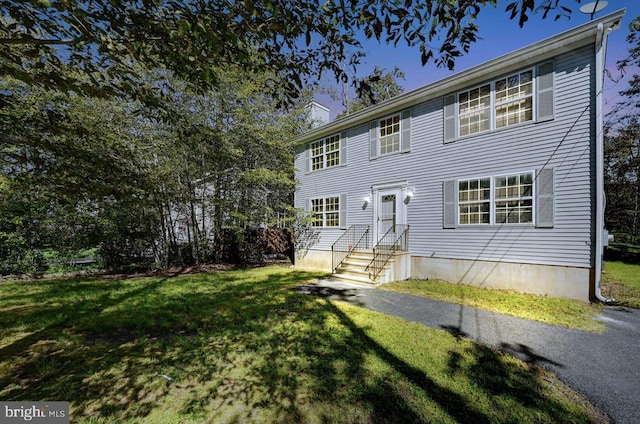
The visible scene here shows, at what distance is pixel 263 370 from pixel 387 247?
7.04 meters

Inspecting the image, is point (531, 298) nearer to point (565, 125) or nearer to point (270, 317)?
point (565, 125)

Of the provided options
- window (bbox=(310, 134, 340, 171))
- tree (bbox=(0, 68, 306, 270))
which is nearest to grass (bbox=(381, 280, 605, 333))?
window (bbox=(310, 134, 340, 171))

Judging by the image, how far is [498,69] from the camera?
743 cm

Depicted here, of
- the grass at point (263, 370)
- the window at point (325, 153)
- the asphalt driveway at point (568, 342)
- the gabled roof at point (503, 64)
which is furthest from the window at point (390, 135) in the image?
the grass at point (263, 370)

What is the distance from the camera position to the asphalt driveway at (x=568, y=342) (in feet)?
9.68

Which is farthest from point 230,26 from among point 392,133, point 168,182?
point 168,182

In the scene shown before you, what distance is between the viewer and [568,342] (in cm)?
412

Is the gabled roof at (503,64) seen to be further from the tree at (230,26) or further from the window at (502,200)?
the tree at (230,26)

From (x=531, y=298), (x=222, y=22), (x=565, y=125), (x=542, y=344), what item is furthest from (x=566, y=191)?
(x=222, y=22)

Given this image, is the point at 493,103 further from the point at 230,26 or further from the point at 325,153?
the point at 230,26

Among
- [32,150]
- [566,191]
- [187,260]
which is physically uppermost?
[32,150]

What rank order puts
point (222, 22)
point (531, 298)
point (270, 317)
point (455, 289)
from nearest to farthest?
1. point (222, 22)
2. point (270, 317)
3. point (531, 298)
4. point (455, 289)

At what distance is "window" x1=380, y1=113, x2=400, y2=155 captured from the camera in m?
9.85

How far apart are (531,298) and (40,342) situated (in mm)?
9370
